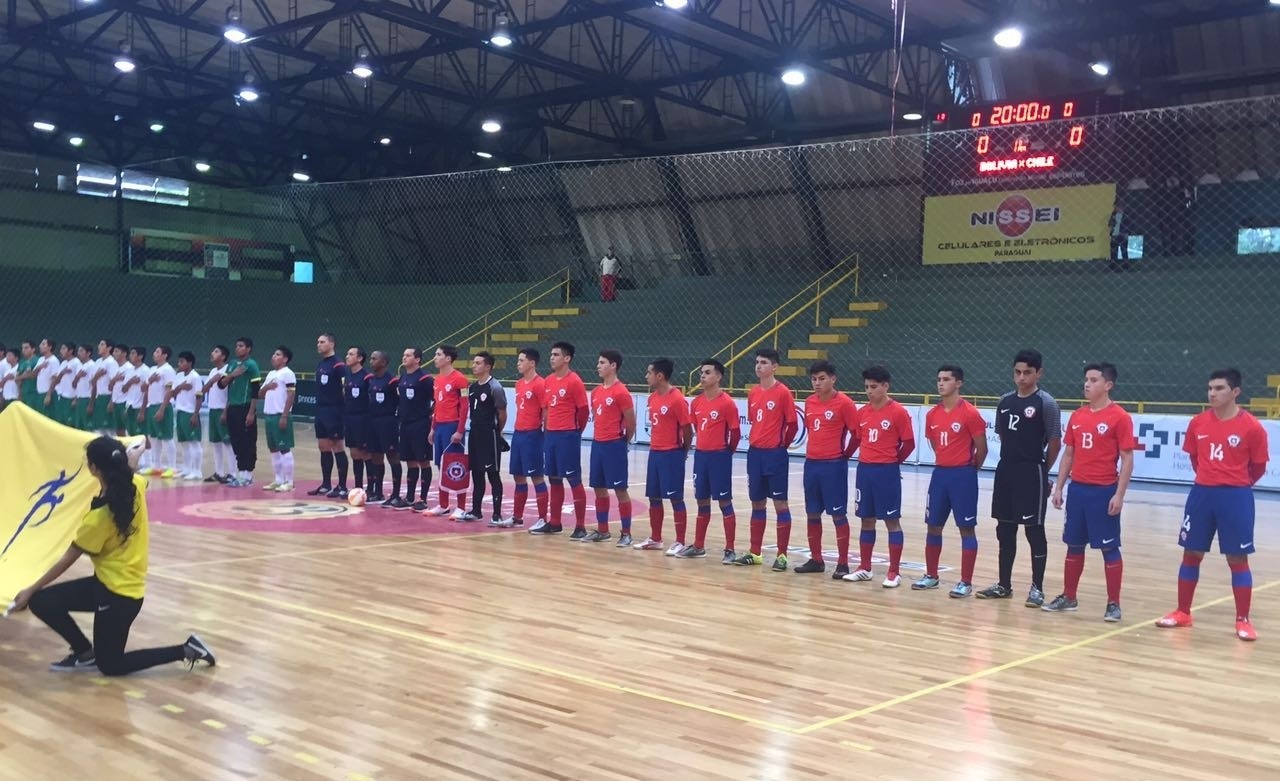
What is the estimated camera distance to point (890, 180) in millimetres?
25031

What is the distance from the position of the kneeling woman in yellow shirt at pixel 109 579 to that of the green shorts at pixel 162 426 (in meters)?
10.1

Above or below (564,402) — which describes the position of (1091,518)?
below

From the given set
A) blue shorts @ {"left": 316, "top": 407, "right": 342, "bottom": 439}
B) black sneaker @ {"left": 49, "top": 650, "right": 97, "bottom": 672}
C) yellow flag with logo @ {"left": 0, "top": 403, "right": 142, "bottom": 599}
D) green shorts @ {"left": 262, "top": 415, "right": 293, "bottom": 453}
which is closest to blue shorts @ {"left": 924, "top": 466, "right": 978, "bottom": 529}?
yellow flag with logo @ {"left": 0, "top": 403, "right": 142, "bottom": 599}

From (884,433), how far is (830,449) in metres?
0.47

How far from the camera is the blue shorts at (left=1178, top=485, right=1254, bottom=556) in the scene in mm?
6902

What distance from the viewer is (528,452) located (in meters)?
10.8

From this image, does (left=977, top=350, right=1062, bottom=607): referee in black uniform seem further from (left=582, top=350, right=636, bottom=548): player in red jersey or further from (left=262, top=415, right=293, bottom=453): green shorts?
(left=262, top=415, right=293, bottom=453): green shorts

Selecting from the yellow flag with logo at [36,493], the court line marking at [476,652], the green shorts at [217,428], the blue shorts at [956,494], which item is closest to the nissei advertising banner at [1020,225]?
the blue shorts at [956,494]

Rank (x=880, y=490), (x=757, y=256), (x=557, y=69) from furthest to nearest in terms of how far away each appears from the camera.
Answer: (x=757, y=256), (x=557, y=69), (x=880, y=490)

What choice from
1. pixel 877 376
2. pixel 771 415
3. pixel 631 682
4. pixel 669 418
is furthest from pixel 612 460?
pixel 631 682

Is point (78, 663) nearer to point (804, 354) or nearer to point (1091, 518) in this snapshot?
point (1091, 518)

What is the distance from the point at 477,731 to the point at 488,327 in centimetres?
2293

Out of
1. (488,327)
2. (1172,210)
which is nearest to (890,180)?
(1172,210)

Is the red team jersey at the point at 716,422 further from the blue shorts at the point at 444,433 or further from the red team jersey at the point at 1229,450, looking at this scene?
the red team jersey at the point at 1229,450
